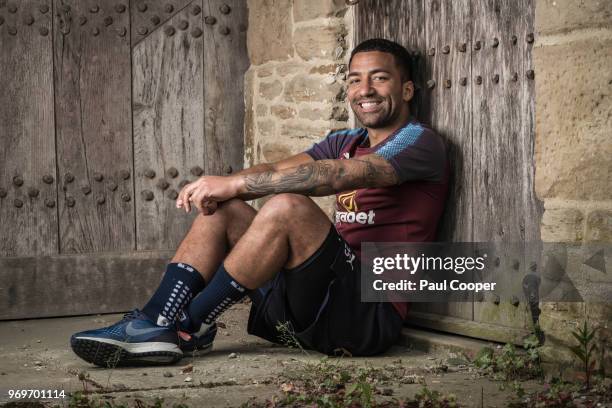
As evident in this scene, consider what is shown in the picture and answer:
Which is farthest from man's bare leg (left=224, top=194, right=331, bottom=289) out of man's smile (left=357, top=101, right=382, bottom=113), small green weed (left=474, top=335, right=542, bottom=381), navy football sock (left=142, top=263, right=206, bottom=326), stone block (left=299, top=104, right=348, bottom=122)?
stone block (left=299, top=104, right=348, bottom=122)

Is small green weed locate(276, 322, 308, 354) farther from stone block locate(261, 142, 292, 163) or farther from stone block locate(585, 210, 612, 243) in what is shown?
stone block locate(585, 210, 612, 243)

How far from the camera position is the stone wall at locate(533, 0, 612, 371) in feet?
10.8

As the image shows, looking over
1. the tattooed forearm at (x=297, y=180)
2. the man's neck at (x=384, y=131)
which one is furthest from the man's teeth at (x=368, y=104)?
the tattooed forearm at (x=297, y=180)

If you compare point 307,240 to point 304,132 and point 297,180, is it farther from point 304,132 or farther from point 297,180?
point 304,132

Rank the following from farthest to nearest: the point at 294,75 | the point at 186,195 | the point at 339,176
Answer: the point at 294,75
the point at 186,195
the point at 339,176

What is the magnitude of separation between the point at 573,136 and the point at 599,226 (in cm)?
33

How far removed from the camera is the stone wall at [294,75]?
4.81 m

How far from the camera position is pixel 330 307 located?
3955 millimetres

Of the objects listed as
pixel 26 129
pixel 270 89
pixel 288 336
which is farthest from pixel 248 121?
pixel 288 336

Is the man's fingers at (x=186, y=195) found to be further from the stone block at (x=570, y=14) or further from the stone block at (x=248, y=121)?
the stone block at (x=570, y=14)

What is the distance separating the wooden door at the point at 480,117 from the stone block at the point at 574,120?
0.30 m

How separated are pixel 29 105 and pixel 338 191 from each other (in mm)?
1971

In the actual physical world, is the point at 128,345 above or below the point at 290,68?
below

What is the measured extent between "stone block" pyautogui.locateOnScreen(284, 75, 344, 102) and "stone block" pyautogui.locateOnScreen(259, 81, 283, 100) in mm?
82
